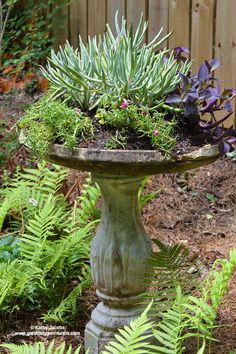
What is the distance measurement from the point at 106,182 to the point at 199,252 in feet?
5.22

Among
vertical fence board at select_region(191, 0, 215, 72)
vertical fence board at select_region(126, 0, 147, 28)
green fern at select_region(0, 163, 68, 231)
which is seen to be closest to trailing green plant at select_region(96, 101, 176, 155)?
green fern at select_region(0, 163, 68, 231)

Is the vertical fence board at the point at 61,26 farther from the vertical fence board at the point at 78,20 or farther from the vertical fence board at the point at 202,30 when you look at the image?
the vertical fence board at the point at 202,30

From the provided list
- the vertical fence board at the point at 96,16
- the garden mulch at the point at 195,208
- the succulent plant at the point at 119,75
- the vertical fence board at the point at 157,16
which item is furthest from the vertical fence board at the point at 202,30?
the succulent plant at the point at 119,75

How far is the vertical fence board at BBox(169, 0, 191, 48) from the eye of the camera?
596 centimetres

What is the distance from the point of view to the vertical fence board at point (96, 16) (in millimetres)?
6977

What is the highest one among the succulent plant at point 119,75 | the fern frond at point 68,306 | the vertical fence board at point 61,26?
the vertical fence board at point 61,26

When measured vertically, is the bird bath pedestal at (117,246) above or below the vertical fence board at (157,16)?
below

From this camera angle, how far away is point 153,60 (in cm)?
333

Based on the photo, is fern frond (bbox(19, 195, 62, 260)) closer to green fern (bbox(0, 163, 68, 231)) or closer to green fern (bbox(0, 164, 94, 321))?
green fern (bbox(0, 164, 94, 321))

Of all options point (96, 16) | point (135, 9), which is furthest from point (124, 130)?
point (96, 16)

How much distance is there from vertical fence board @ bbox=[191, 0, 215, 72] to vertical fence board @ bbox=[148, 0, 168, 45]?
0.32 meters

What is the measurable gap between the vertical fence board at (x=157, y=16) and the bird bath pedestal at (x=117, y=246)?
3091 millimetres

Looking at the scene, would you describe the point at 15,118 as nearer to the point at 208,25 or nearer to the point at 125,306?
the point at 208,25

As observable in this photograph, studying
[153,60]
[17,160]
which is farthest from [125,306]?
[17,160]
